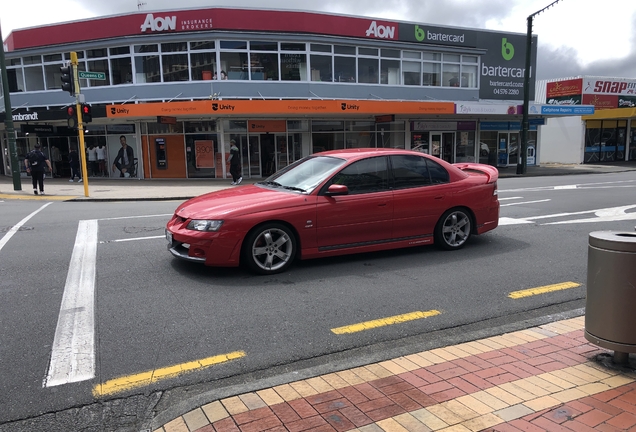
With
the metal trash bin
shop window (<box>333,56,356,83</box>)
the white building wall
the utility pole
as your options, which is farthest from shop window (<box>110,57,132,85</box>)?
the white building wall

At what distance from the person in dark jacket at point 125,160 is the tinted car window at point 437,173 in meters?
20.2

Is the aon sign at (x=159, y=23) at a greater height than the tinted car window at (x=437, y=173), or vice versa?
the aon sign at (x=159, y=23)

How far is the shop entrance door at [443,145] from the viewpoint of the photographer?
27.5m

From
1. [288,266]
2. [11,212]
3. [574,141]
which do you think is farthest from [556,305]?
[574,141]

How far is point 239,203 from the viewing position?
6.12m

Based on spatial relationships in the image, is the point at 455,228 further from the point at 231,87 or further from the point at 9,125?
the point at 9,125

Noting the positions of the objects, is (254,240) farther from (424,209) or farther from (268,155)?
(268,155)

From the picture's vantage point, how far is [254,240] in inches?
235

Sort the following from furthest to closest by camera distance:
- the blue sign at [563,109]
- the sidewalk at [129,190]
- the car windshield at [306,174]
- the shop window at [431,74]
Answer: the blue sign at [563,109]
the shop window at [431,74]
the sidewalk at [129,190]
the car windshield at [306,174]

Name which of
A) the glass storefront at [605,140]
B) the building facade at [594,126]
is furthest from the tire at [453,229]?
the glass storefront at [605,140]

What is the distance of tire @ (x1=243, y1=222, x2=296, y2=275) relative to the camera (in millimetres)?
5992

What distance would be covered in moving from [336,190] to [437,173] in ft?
6.49

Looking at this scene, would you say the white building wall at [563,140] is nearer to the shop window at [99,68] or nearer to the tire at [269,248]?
the shop window at [99,68]

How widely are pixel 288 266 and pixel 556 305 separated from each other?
318 centimetres
